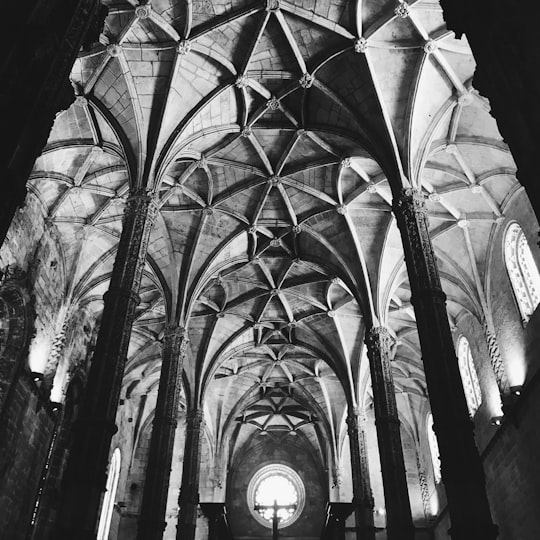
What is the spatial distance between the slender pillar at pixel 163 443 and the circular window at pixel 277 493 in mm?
16552

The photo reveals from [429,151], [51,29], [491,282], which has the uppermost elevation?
[429,151]

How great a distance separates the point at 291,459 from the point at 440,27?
27.3 m

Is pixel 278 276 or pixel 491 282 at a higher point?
pixel 278 276

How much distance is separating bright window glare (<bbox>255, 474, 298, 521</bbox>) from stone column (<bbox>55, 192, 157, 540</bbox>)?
23.9m

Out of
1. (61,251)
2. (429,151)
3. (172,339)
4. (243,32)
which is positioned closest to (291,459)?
(172,339)

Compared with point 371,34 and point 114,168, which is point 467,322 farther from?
point 114,168

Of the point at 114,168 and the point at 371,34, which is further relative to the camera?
the point at 114,168

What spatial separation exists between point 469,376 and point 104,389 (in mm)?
16733

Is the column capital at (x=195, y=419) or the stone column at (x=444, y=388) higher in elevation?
the column capital at (x=195, y=419)

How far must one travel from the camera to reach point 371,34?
16.2 metres

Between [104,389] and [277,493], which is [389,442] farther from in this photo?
[277,493]

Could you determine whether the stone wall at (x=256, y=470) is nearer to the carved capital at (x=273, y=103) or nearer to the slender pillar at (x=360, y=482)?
the slender pillar at (x=360, y=482)

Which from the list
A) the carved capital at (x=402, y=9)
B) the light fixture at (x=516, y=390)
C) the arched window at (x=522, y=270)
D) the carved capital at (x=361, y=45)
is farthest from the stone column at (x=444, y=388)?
the light fixture at (x=516, y=390)

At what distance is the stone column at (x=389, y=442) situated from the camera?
15922 mm
